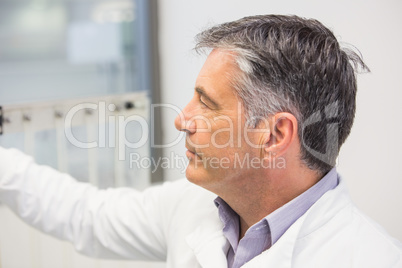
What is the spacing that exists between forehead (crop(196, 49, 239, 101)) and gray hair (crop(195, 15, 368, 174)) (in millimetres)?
14

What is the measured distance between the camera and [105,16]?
2.23m

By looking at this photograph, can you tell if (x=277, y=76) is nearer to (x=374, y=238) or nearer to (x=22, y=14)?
(x=374, y=238)

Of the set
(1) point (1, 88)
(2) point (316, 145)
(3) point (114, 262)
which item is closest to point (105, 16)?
(1) point (1, 88)

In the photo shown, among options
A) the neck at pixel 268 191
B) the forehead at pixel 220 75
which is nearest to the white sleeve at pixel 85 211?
the neck at pixel 268 191

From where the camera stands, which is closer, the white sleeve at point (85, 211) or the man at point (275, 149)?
the man at point (275, 149)

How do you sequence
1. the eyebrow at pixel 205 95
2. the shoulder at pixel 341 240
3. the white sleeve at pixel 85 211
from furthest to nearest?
the white sleeve at pixel 85 211, the eyebrow at pixel 205 95, the shoulder at pixel 341 240

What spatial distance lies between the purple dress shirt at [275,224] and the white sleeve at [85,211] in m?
0.33

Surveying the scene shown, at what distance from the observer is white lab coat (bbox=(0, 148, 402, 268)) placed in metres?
0.99

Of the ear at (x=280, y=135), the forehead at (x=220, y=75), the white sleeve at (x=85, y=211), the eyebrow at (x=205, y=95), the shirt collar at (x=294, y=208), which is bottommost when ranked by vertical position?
the white sleeve at (x=85, y=211)

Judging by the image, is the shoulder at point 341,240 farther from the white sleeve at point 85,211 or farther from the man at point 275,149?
the white sleeve at point 85,211

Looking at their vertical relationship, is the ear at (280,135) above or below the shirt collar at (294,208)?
above

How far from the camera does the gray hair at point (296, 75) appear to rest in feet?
3.27

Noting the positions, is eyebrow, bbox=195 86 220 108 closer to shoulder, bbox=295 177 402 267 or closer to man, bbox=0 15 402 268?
man, bbox=0 15 402 268

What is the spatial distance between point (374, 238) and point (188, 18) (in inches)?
56.1
